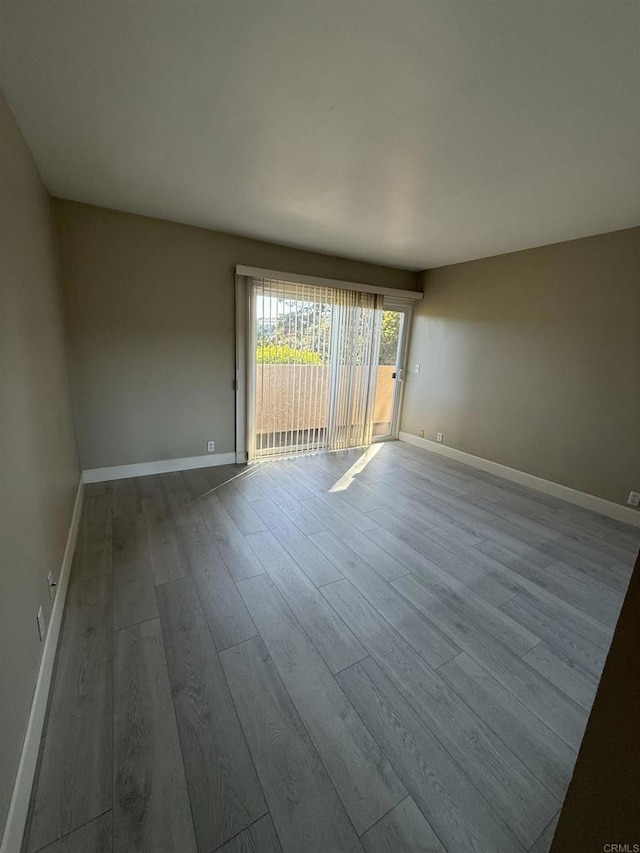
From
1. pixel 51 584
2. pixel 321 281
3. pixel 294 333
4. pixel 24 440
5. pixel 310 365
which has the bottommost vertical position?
pixel 51 584

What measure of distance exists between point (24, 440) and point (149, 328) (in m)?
2.07

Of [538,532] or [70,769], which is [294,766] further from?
[538,532]

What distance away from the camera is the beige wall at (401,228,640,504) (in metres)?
2.88

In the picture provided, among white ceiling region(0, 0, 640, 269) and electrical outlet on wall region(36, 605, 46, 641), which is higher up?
white ceiling region(0, 0, 640, 269)

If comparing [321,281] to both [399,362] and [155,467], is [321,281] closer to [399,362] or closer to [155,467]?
[399,362]

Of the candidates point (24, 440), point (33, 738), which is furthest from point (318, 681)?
point (24, 440)

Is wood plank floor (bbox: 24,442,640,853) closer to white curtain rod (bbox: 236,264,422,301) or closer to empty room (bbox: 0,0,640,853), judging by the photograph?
empty room (bbox: 0,0,640,853)

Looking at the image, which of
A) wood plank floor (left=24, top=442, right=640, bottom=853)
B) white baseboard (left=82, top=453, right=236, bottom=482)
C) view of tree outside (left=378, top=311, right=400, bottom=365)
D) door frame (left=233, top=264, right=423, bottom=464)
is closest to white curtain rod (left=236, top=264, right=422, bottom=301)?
door frame (left=233, top=264, right=423, bottom=464)

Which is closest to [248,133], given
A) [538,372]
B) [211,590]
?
[211,590]

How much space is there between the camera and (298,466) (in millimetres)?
3859

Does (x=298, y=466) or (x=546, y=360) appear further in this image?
(x=298, y=466)

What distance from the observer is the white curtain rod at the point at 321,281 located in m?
3.35

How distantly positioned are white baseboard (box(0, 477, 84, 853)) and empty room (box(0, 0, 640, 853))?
1 centimetres

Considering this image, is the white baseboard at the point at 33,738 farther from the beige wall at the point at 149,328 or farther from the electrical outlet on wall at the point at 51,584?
the beige wall at the point at 149,328
